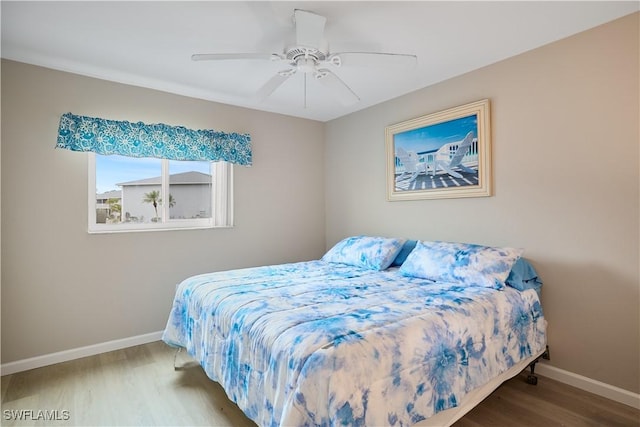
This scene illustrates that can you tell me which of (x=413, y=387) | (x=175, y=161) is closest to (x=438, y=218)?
(x=413, y=387)

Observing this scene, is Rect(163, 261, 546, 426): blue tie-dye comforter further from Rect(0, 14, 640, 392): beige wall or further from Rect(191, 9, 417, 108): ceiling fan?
Rect(191, 9, 417, 108): ceiling fan

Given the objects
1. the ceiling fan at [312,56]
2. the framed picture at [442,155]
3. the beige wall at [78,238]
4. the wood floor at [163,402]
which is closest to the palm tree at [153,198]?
the beige wall at [78,238]

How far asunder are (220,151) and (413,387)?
9.15ft

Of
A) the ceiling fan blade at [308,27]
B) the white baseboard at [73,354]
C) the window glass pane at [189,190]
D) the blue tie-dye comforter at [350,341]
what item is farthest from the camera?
the window glass pane at [189,190]

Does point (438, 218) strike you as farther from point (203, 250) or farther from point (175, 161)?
point (175, 161)

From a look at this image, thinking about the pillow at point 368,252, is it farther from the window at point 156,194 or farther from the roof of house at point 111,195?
the roof of house at point 111,195

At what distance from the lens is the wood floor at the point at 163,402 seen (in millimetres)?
1896

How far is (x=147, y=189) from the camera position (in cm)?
319

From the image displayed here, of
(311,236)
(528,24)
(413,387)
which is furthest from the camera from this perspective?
(311,236)

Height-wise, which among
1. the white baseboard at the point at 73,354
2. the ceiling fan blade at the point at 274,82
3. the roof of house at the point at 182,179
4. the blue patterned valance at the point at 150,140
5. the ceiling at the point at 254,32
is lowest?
the white baseboard at the point at 73,354

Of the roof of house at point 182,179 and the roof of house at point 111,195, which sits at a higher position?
→ the roof of house at point 182,179

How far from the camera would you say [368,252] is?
119 inches

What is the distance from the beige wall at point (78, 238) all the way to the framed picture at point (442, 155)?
1.52 metres

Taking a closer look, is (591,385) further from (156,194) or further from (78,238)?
(78,238)
